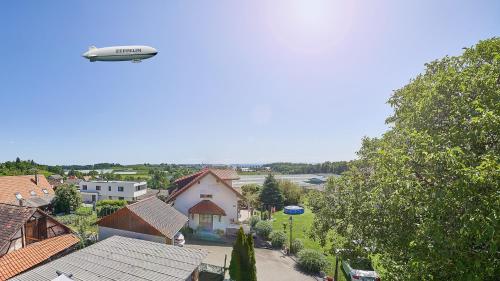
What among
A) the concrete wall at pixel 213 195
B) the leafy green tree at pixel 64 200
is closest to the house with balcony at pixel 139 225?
the concrete wall at pixel 213 195

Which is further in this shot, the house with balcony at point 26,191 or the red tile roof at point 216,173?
the house with balcony at point 26,191

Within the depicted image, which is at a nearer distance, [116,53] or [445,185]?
[445,185]

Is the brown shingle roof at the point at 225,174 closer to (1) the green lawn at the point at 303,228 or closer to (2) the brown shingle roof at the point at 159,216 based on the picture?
(1) the green lawn at the point at 303,228

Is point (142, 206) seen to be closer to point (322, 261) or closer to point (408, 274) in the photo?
point (322, 261)

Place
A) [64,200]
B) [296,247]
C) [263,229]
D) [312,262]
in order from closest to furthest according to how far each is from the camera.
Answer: [312,262] < [296,247] < [263,229] < [64,200]

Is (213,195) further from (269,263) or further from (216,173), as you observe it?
(269,263)

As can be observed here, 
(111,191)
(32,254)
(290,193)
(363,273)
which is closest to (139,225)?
(32,254)

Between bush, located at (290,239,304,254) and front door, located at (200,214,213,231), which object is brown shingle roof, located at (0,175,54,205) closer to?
front door, located at (200,214,213,231)
